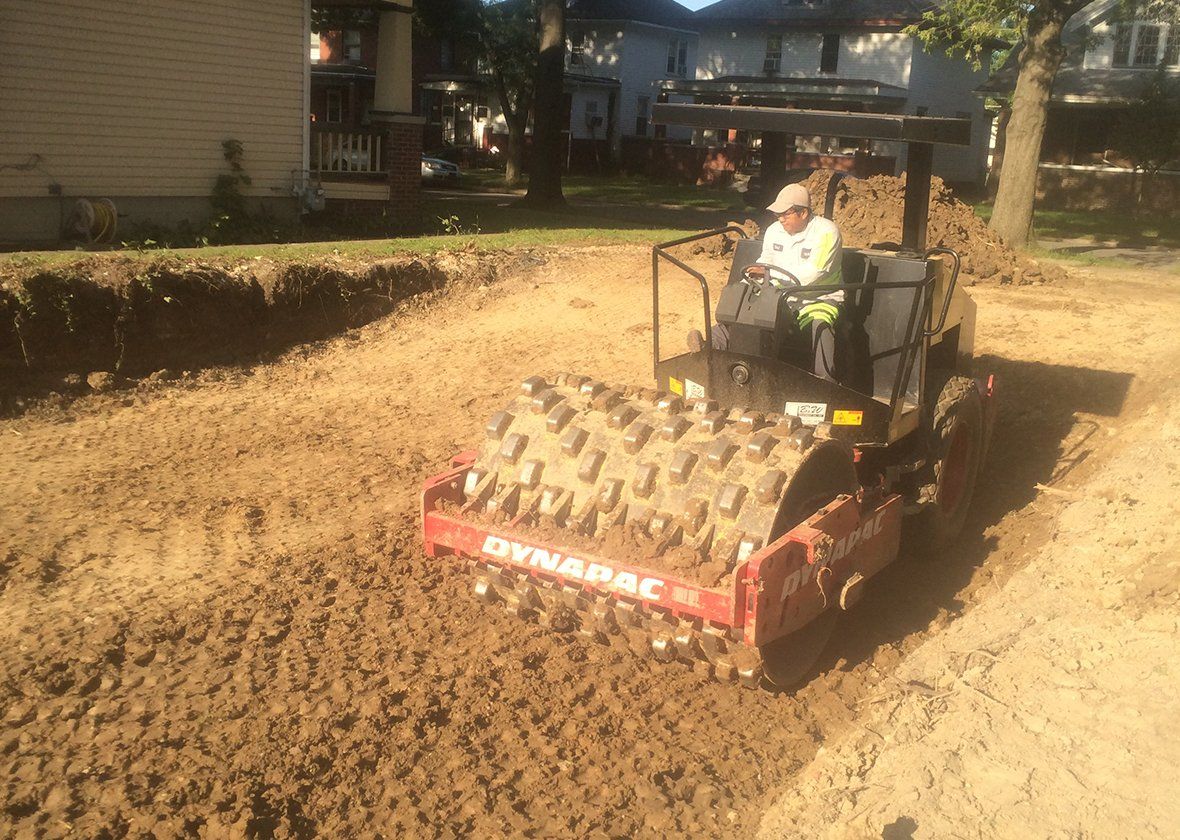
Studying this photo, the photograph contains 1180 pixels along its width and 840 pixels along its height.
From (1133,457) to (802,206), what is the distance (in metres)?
3.70

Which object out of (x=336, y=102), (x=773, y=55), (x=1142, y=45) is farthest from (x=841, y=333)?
(x=336, y=102)

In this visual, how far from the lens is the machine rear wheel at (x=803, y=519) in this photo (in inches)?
215

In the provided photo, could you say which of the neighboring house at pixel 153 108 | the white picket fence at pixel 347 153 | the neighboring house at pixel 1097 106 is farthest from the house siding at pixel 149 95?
the neighboring house at pixel 1097 106

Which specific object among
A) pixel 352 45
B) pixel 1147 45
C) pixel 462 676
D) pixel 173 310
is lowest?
pixel 462 676

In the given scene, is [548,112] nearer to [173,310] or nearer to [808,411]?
[173,310]

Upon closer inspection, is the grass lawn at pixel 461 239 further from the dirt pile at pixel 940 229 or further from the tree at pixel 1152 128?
the tree at pixel 1152 128

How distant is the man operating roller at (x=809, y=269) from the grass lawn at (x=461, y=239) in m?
7.68

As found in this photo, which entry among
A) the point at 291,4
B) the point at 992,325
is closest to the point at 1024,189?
the point at 992,325

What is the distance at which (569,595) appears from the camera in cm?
543

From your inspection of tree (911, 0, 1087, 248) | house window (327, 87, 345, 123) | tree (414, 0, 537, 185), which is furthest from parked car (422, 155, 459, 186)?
tree (911, 0, 1087, 248)

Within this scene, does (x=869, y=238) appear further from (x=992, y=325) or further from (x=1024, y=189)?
(x=1024, y=189)

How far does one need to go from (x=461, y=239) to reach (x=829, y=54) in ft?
109

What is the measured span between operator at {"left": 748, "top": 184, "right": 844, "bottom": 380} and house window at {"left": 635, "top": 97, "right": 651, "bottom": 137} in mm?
43832

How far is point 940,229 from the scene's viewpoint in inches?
636
